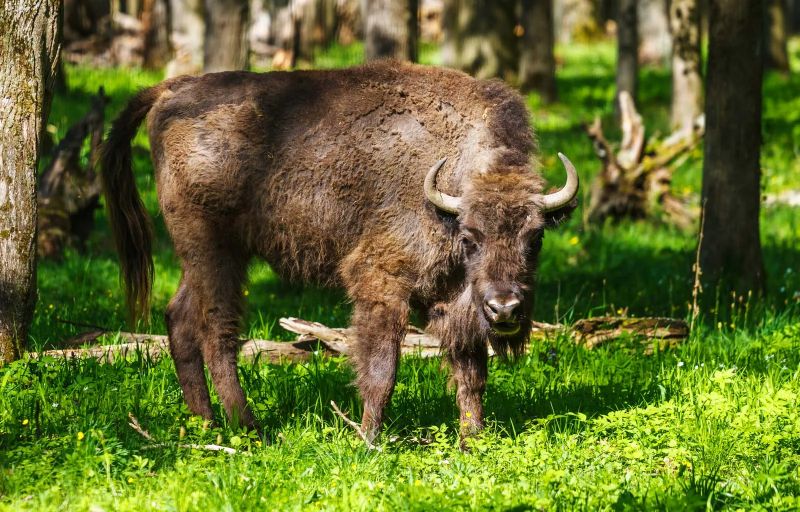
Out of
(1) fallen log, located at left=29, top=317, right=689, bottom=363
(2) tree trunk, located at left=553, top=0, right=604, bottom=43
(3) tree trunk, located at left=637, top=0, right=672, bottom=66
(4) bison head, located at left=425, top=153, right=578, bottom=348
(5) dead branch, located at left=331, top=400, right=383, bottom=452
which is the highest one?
(2) tree trunk, located at left=553, top=0, right=604, bottom=43

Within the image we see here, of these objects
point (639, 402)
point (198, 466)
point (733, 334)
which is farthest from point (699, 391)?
point (198, 466)

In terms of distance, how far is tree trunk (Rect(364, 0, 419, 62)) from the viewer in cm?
1188

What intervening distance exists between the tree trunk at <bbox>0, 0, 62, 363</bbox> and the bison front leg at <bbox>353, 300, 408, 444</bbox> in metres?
2.05

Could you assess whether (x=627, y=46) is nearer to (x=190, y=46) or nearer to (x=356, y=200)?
(x=190, y=46)

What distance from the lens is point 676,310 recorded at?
8711 mm

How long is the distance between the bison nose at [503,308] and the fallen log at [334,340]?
4.57ft

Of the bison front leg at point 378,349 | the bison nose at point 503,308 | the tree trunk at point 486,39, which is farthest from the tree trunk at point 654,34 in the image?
the bison nose at point 503,308

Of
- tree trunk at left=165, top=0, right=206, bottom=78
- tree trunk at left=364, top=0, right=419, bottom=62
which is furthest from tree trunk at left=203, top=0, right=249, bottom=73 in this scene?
tree trunk at left=165, top=0, right=206, bottom=78

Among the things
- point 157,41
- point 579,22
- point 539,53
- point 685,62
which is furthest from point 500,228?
point 579,22

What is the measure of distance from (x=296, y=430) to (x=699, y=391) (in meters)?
2.59

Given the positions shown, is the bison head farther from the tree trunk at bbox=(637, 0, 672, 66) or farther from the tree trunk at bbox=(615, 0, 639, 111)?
the tree trunk at bbox=(637, 0, 672, 66)

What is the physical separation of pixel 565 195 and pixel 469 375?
125 centimetres

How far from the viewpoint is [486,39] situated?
17812 millimetres

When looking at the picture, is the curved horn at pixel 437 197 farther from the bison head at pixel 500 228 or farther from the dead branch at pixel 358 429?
the dead branch at pixel 358 429
